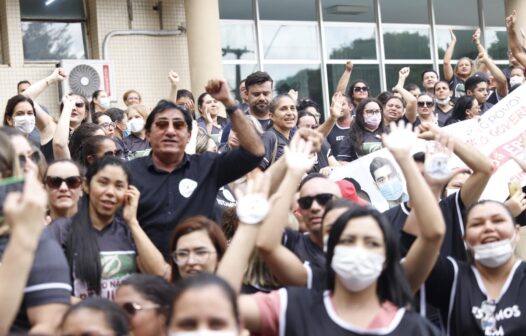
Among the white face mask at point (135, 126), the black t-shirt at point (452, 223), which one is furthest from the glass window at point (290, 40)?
the black t-shirt at point (452, 223)

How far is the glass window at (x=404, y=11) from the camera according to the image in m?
17.7

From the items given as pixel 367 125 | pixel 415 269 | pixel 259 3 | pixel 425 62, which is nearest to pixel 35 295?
pixel 415 269

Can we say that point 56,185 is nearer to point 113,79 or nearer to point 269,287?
point 269,287

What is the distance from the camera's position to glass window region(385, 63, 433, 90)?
57.3 ft

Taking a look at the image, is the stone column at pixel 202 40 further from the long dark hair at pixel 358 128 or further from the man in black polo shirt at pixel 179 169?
the man in black polo shirt at pixel 179 169

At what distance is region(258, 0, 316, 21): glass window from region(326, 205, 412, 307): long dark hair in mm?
12437

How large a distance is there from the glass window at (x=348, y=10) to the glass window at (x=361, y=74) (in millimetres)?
879

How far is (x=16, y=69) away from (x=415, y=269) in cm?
1013

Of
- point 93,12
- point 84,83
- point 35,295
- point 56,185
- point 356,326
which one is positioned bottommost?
point 356,326

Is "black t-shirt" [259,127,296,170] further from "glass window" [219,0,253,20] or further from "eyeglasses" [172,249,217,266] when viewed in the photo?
"glass window" [219,0,253,20]

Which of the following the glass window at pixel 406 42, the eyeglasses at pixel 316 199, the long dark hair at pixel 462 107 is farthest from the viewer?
the glass window at pixel 406 42

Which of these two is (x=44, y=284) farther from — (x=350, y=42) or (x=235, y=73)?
(x=350, y=42)

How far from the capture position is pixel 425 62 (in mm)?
18062

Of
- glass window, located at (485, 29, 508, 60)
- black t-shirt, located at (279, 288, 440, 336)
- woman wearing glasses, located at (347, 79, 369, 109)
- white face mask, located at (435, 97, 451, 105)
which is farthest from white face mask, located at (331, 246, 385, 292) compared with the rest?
glass window, located at (485, 29, 508, 60)
